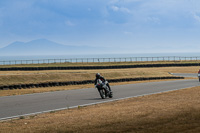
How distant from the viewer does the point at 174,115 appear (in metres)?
13.3

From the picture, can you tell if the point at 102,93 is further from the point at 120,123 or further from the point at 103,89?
the point at 120,123

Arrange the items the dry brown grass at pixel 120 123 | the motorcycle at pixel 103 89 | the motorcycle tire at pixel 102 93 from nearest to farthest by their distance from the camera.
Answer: the dry brown grass at pixel 120 123 < the motorcycle at pixel 103 89 < the motorcycle tire at pixel 102 93

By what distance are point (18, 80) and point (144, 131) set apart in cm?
2946

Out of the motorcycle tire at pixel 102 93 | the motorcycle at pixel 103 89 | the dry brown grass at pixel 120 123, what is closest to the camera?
the dry brown grass at pixel 120 123

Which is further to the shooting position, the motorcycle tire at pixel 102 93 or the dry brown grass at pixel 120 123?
the motorcycle tire at pixel 102 93

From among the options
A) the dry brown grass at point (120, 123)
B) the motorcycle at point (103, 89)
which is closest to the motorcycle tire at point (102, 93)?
the motorcycle at point (103, 89)

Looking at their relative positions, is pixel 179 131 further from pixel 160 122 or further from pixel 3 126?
pixel 3 126

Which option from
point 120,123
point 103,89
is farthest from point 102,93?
point 120,123

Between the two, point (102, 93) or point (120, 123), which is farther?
point (102, 93)

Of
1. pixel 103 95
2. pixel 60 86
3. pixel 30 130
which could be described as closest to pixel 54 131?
pixel 30 130

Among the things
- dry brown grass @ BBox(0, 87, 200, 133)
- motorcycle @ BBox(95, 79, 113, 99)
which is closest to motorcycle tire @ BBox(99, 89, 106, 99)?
motorcycle @ BBox(95, 79, 113, 99)

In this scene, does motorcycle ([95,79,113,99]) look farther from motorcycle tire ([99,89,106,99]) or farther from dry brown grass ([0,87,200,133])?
dry brown grass ([0,87,200,133])

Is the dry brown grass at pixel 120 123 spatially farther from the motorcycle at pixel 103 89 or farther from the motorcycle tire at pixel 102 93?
the motorcycle tire at pixel 102 93

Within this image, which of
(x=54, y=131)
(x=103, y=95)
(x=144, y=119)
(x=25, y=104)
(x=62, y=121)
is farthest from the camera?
(x=103, y=95)
